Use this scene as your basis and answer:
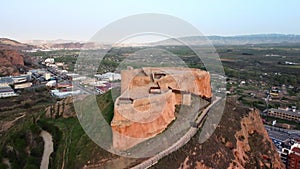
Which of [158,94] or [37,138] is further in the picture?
[37,138]

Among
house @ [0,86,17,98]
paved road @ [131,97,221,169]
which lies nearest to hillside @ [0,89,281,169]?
paved road @ [131,97,221,169]

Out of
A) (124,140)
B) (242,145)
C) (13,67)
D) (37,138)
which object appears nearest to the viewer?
(124,140)

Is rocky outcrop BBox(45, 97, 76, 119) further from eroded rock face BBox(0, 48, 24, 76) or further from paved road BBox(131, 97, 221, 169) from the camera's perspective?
eroded rock face BBox(0, 48, 24, 76)

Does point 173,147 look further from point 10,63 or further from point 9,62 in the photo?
point 9,62

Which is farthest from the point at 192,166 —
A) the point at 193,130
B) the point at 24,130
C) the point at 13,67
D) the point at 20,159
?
the point at 13,67

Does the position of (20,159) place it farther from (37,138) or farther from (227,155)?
(227,155)
